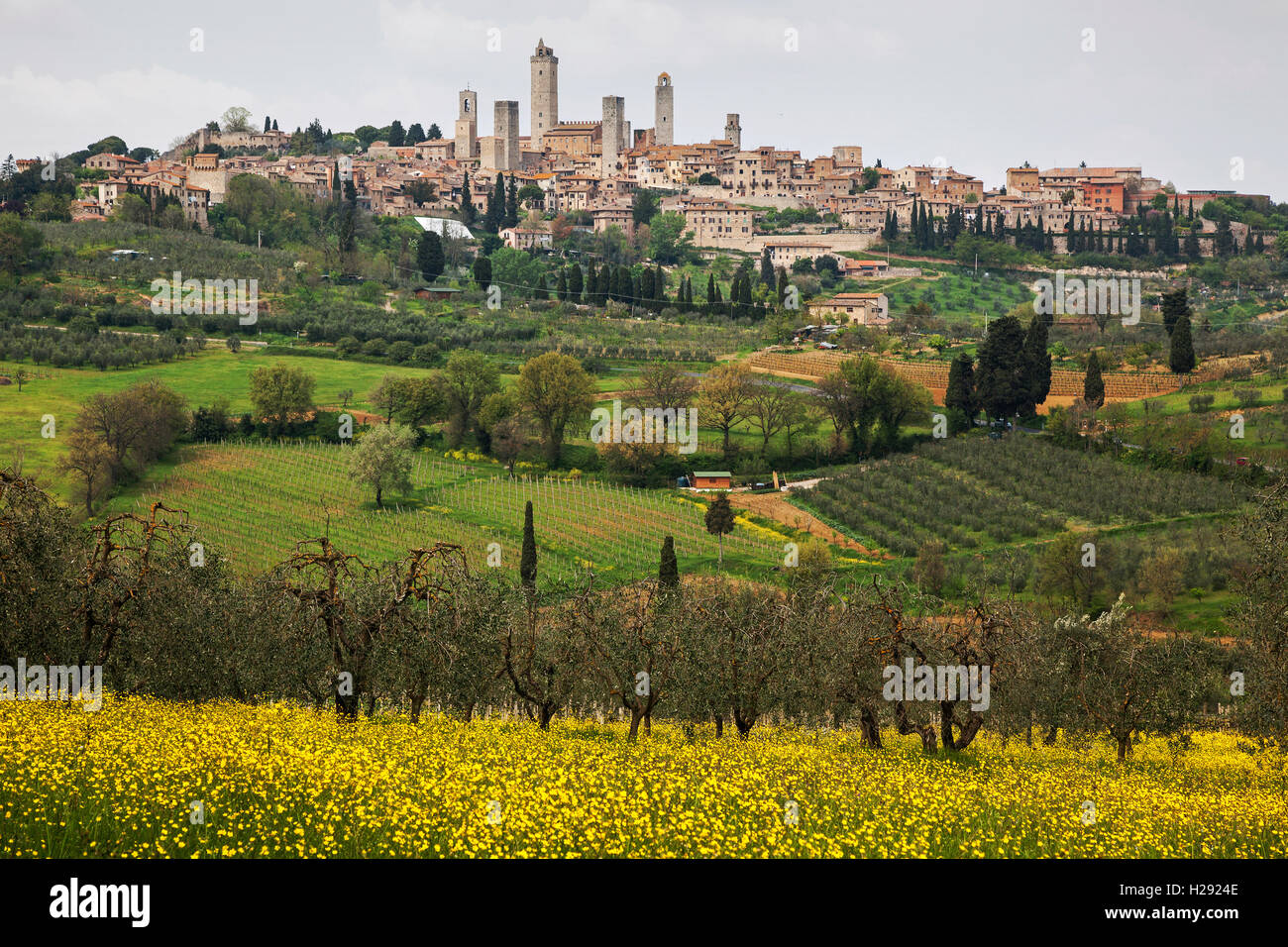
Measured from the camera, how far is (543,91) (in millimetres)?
173000

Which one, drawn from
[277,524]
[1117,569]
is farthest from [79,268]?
[1117,569]

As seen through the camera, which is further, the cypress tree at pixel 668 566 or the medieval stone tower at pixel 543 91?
the medieval stone tower at pixel 543 91

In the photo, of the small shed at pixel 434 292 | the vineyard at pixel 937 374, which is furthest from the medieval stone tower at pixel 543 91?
the vineyard at pixel 937 374

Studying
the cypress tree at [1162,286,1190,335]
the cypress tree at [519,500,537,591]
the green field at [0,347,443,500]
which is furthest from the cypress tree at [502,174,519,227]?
the cypress tree at [519,500,537,591]

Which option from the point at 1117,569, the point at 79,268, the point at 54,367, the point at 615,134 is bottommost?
the point at 1117,569

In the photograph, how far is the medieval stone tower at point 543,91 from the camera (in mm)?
172375

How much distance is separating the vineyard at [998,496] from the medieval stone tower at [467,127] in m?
121

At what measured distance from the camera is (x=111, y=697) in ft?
59.1

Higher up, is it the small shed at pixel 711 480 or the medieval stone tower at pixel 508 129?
the medieval stone tower at pixel 508 129

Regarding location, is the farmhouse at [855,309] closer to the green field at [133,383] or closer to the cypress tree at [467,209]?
the green field at [133,383]
